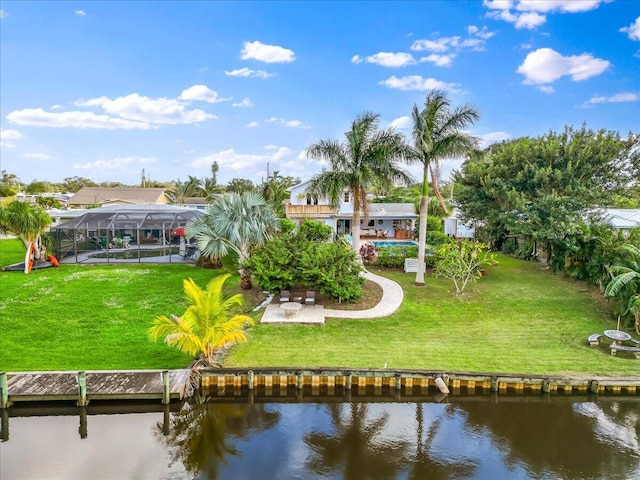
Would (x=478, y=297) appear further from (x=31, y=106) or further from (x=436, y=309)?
(x=31, y=106)

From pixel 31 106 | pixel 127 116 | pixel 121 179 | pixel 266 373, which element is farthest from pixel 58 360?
pixel 121 179

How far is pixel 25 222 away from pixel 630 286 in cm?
2695

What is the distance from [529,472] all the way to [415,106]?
1360cm

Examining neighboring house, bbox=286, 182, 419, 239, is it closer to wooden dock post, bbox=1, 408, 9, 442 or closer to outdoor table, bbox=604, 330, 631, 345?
outdoor table, bbox=604, 330, 631, 345

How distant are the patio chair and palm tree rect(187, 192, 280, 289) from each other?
3398 mm

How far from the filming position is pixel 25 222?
2019cm

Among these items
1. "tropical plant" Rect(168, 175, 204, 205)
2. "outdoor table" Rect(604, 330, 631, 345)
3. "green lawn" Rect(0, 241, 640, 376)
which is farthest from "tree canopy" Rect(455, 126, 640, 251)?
"tropical plant" Rect(168, 175, 204, 205)

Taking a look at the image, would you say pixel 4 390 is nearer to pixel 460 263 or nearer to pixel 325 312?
pixel 325 312

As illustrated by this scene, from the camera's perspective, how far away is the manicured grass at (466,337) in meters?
11.1

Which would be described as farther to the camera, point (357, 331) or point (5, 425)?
point (357, 331)

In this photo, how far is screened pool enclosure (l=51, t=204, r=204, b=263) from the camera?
75.5ft

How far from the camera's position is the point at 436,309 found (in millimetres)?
15391

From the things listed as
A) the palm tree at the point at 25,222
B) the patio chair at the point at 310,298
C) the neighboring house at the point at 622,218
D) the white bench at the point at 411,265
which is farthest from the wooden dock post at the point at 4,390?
the neighboring house at the point at 622,218

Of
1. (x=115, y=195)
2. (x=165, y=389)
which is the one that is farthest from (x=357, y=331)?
(x=115, y=195)
